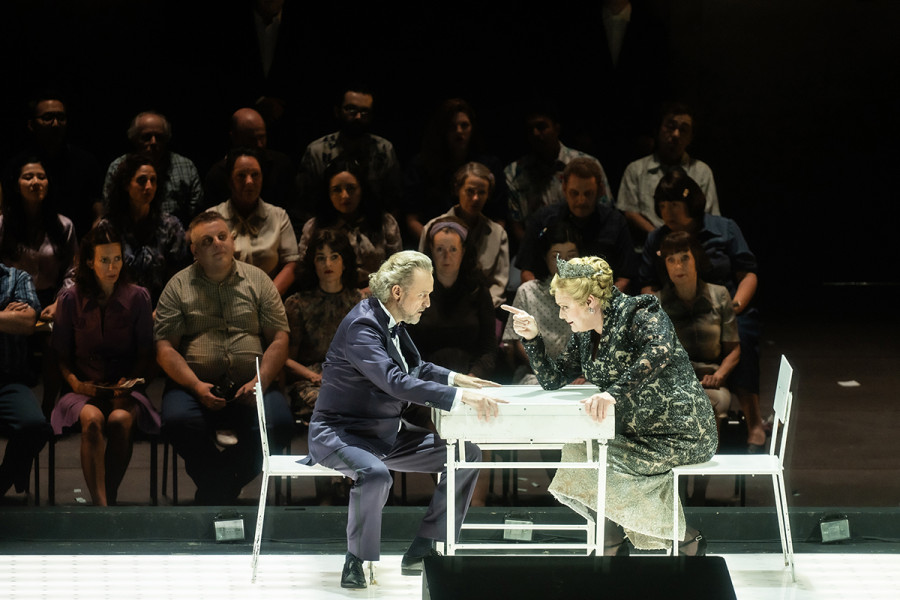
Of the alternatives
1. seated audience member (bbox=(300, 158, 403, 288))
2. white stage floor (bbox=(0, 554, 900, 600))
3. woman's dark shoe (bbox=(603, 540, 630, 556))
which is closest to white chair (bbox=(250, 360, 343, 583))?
white stage floor (bbox=(0, 554, 900, 600))

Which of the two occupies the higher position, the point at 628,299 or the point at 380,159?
the point at 380,159

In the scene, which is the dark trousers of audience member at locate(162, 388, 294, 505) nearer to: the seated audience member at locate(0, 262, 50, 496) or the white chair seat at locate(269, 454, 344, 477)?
the seated audience member at locate(0, 262, 50, 496)

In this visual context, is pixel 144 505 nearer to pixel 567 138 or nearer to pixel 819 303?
pixel 567 138

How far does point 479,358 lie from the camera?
5625 mm

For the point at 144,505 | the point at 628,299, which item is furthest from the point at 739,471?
the point at 144,505

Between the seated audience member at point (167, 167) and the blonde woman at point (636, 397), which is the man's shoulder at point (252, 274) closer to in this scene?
the seated audience member at point (167, 167)

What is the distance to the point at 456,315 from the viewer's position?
5.63 meters

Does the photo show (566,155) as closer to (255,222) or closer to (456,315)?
(456,315)

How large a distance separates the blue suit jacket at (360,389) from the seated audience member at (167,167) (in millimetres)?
1952

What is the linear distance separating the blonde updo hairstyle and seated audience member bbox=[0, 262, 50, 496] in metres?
2.19

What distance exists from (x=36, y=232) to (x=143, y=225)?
50 cm

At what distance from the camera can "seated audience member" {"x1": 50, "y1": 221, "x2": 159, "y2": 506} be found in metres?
5.24

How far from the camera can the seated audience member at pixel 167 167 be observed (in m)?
6.24

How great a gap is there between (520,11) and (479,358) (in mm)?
2620
